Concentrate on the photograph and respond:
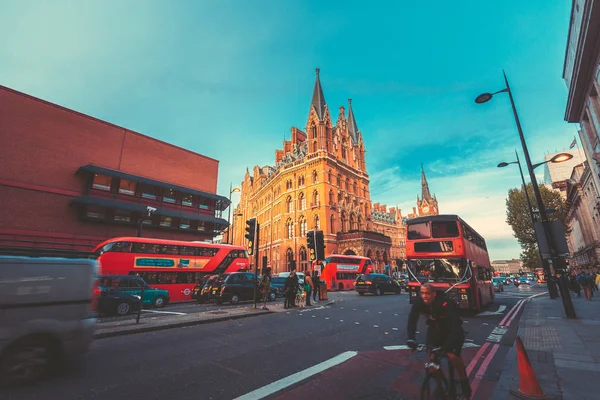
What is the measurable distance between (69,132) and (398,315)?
30.2 meters

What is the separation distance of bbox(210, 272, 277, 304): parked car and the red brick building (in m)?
10.9

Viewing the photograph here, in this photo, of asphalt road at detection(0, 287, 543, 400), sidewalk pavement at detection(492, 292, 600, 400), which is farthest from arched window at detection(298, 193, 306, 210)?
sidewalk pavement at detection(492, 292, 600, 400)

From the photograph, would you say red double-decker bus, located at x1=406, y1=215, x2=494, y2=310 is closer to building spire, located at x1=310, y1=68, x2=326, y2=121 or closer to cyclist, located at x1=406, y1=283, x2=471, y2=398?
cyclist, located at x1=406, y1=283, x2=471, y2=398

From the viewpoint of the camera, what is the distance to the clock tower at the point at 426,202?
90.3m

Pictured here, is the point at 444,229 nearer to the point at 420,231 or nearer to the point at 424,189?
the point at 420,231

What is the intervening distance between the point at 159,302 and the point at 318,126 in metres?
38.2

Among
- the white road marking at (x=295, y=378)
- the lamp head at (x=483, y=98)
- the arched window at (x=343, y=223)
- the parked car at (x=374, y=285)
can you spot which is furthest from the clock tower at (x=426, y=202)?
the white road marking at (x=295, y=378)

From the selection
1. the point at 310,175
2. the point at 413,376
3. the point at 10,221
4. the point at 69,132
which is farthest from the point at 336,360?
the point at 310,175

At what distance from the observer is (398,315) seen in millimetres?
11219

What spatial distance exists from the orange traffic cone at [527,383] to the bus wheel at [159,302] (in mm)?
16357

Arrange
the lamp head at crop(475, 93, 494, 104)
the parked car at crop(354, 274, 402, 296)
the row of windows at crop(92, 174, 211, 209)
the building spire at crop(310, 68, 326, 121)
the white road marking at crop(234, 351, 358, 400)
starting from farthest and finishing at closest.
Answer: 1. the building spire at crop(310, 68, 326, 121)
2. the row of windows at crop(92, 174, 211, 209)
3. the parked car at crop(354, 274, 402, 296)
4. the lamp head at crop(475, 93, 494, 104)
5. the white road marking at crop(234, 351, 358, 400)

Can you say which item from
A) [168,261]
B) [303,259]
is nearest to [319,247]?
[168,261]

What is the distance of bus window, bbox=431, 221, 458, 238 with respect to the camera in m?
11.5

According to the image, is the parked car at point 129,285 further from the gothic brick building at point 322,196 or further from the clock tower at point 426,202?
the clock tower at point 426,202
